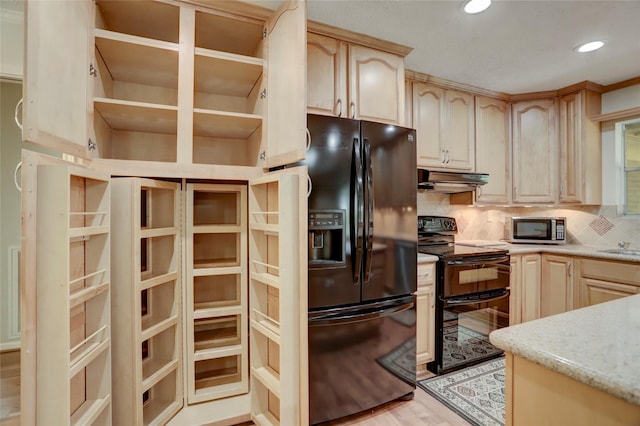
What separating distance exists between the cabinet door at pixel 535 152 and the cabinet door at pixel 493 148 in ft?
0.32

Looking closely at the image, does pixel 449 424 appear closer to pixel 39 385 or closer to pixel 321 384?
pixel 321 384

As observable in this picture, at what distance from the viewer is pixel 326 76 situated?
2.00 meters

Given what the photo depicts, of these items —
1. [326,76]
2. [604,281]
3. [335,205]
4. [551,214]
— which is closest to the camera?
[335,205]

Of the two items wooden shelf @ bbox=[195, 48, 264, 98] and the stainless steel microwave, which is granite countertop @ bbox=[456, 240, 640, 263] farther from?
wooden shelf @ bbox=[195, 48, 264, 98]

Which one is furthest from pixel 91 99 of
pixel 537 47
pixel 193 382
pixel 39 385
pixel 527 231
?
pixel 527 231

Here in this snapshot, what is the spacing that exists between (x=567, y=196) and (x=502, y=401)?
2141mm

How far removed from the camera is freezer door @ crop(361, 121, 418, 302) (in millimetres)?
1843

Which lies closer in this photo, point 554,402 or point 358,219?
point 554,402

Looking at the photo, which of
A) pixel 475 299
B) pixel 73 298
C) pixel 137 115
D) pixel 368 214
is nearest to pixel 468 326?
pixel 475 299

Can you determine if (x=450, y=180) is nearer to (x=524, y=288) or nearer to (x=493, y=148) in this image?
(x=493, y=148)

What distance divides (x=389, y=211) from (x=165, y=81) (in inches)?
65.0

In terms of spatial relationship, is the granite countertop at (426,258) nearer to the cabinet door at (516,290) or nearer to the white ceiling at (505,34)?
the cabinet door at (516,290)

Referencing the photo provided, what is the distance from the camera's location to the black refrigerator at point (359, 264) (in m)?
1.71

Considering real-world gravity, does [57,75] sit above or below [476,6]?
below
